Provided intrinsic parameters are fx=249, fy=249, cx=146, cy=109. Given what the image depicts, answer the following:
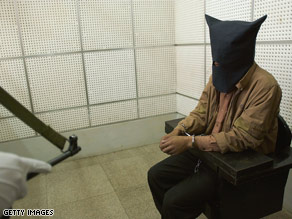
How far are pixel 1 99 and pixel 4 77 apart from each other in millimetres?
2032

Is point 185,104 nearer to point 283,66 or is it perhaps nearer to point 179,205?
point 283,66

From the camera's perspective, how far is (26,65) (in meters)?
2.63

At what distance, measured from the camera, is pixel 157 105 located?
3.29 metres

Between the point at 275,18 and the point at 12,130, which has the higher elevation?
the point at 275,18

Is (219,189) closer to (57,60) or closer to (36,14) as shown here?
(57,60)

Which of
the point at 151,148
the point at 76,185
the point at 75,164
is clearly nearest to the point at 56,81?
the point at 75,164

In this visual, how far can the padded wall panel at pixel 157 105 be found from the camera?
3217mm

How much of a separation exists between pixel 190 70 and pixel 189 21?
22.1 inches

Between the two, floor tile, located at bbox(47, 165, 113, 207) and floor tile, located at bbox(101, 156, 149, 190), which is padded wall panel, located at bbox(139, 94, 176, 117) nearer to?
floor tile, located at bbox(101, 156, 149, 190)

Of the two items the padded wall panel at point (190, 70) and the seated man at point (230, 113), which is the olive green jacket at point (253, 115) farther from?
the padded wall panel at point (190, 70)

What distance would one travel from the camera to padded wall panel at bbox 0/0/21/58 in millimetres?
2439

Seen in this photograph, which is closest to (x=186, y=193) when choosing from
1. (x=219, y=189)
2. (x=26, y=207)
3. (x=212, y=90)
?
(x=219, y=189)

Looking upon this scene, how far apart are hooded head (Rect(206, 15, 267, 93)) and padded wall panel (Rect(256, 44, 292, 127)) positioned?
1.73 feet

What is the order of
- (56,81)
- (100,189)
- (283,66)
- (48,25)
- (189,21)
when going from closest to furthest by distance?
(283,66) → (100,189) → (48,25) → (56,81) → (189,21)
